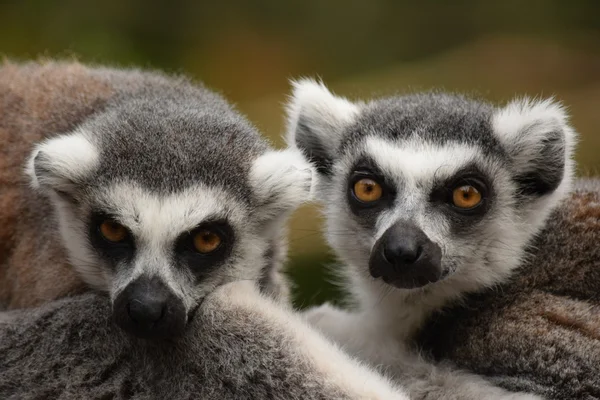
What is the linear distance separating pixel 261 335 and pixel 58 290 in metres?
0.92

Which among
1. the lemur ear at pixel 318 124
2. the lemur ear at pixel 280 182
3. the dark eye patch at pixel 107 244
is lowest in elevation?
the dark eye patch at pixel 107 244

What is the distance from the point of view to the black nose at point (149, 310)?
112 inches

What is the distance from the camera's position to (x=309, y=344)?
9.74 feet

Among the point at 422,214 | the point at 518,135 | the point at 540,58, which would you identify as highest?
the point at 540,58

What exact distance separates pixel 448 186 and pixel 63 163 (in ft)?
5.00

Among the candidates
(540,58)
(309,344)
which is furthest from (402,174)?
(540,58)

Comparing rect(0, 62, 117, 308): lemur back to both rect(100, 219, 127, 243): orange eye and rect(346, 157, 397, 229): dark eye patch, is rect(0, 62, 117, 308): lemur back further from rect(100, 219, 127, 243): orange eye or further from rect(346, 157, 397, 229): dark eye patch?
rect(346, 157, 397, 229): dark eye patch

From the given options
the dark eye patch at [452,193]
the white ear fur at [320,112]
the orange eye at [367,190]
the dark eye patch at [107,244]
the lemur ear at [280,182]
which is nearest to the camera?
the dark eye patch at [107,244]

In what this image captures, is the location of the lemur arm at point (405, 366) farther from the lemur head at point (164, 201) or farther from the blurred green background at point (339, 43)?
Answer: the blurred green background at point (339, 43)

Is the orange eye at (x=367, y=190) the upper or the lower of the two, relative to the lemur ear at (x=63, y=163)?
upper

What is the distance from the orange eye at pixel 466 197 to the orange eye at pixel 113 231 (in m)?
1.34

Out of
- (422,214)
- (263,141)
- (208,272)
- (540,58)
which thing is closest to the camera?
(208,272)

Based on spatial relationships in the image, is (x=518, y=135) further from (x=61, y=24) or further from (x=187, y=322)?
(x=61, y=24)

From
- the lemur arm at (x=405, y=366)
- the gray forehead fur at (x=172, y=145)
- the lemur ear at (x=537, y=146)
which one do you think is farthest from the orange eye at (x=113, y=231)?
the lemur ear at (x=537, y=146)
